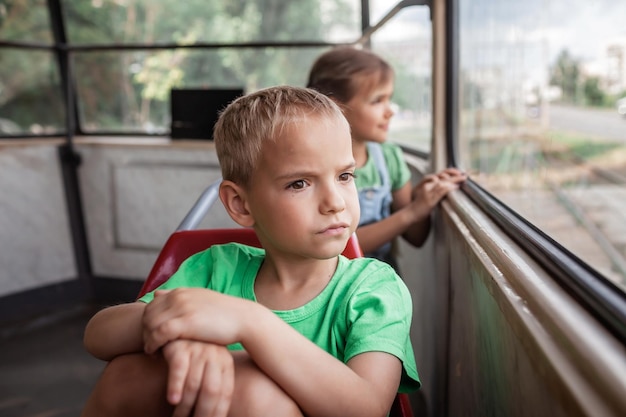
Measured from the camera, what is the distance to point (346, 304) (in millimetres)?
1018

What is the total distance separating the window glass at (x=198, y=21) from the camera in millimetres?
3570

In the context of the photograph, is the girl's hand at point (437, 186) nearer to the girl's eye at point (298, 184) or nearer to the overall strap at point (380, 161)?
the overall strap at point (380, 161)

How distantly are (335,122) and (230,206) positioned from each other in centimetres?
24

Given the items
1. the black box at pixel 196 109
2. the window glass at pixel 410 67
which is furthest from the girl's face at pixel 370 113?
the black box at pixel 196 109

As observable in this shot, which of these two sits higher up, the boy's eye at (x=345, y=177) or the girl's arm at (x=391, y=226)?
the boy's eye at (x=345, y=177)

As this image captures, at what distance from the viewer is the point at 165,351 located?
0.83m

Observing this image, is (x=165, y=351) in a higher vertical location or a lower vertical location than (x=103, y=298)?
higher

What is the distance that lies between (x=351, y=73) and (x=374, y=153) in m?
0.26

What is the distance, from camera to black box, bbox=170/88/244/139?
3.42 meters

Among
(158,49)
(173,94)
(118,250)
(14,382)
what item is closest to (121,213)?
(118,250)

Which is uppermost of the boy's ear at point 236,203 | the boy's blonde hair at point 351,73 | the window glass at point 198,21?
the window glass at point 198,21

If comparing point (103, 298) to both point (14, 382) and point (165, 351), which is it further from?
point (165, 351)

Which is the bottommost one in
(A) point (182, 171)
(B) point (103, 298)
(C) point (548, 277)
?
(B) point (103, 298)

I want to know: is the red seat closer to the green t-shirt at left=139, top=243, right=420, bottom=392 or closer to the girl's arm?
the green t-shirt at left=139, top=243, right=420, bottom=392
